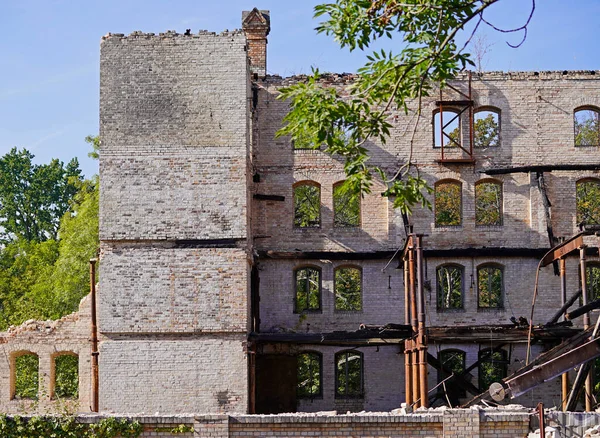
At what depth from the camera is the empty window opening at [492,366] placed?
2500 centimetres

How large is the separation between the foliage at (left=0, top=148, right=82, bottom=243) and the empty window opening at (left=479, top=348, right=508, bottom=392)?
98.1 ft

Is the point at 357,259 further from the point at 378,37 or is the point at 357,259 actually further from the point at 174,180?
the point at 378,37

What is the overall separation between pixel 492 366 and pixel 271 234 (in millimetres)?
7795

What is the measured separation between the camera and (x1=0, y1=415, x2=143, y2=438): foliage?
50.2 feet

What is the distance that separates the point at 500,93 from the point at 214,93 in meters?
7.72

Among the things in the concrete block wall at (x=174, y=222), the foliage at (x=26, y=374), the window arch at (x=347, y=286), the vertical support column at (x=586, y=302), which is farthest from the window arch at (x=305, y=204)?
the vertical support column at (x=586, y=302)

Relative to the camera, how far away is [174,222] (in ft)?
76.0

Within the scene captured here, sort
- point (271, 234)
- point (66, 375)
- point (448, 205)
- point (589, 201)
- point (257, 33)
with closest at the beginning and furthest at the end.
A: point (271, 234)
point (257, 33)
point (66, 375)
point (448, 205)
point (589, 201)

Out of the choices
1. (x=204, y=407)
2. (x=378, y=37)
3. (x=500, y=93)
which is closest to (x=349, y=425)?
(x=378, y=37)

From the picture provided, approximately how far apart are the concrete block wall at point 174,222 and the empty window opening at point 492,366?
644 cm

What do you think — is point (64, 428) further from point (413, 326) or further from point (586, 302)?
point (586, 302)

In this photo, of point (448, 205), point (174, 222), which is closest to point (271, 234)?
point (174, 222)

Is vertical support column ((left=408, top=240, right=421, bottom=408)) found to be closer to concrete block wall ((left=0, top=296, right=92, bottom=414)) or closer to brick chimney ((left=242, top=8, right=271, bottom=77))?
brick chimney ((left=242, top=8, right=271, bottom=77))

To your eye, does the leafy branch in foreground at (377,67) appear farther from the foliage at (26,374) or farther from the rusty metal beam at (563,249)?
the foliage at (26,374)
